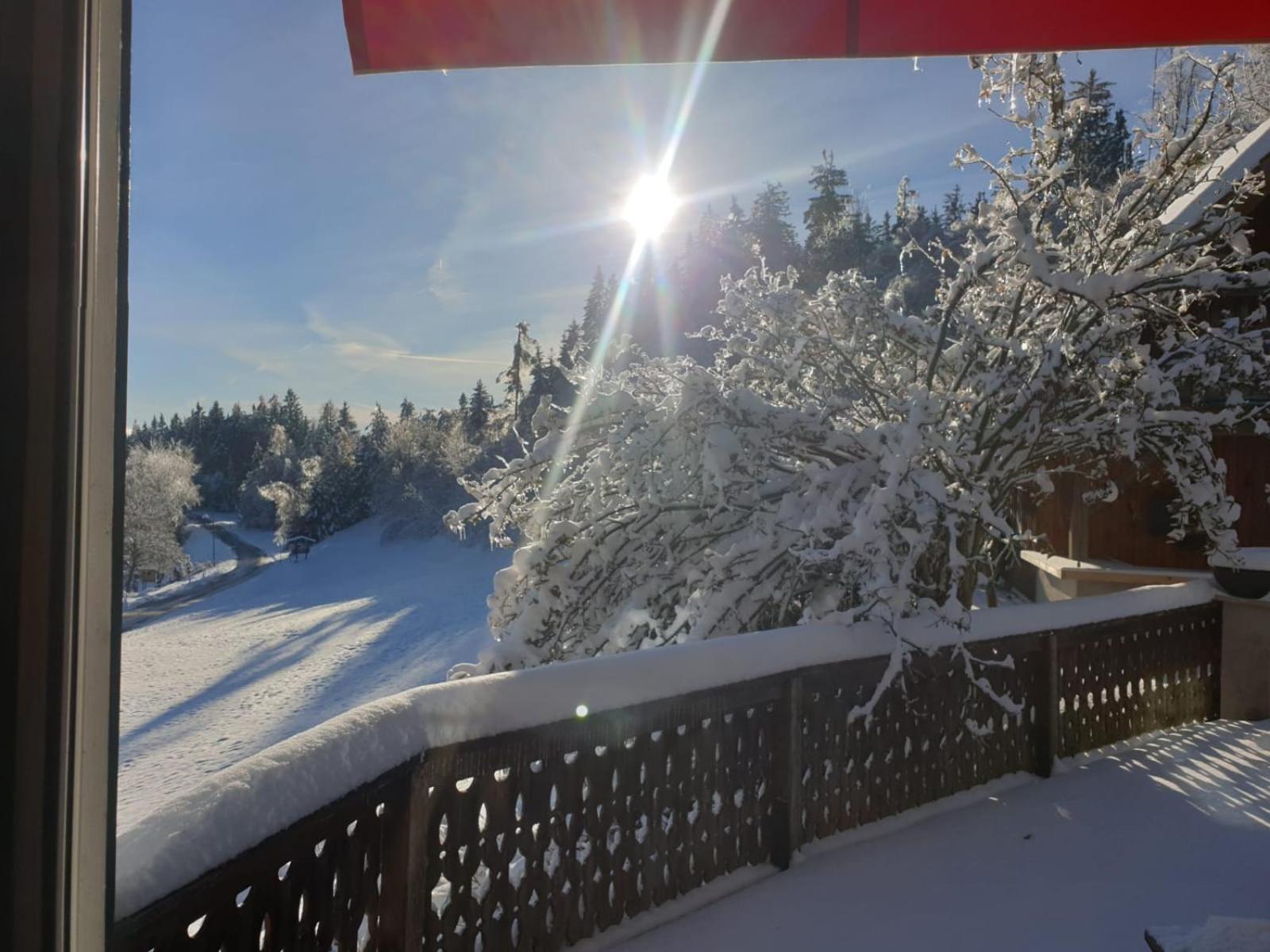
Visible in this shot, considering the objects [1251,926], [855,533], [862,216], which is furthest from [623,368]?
[862,216]

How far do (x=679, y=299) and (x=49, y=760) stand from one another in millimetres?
46358

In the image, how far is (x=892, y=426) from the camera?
4.71 m

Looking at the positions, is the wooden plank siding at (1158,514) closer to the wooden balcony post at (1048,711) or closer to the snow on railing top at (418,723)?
the wooden balcony post at (1048,711)

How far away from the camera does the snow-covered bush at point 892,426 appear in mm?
4871

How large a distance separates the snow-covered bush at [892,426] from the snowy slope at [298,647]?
433 centimetres

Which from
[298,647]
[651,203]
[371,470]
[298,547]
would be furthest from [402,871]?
[371,470]

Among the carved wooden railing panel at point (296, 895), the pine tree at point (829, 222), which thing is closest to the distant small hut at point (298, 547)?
the pine tree at point (829, 222)

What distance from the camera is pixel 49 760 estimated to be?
0.90 meters

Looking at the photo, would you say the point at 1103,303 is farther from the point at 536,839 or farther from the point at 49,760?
the point at 49,760

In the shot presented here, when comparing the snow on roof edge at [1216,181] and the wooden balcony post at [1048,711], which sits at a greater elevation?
the snow on roof edge at [1216,181]

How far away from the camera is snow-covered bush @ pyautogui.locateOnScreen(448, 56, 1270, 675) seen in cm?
487

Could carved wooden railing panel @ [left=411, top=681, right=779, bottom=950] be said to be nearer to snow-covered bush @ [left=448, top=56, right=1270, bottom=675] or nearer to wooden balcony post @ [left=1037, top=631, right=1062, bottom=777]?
snow-covered bush @ [left=448, top=56, right=1270, bottom=675]

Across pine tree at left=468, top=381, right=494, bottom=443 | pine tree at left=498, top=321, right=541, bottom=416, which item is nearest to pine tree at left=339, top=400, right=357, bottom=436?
pine tree at left=468, top=381, right=494, bottom=443

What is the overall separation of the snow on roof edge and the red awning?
4.70 meters
